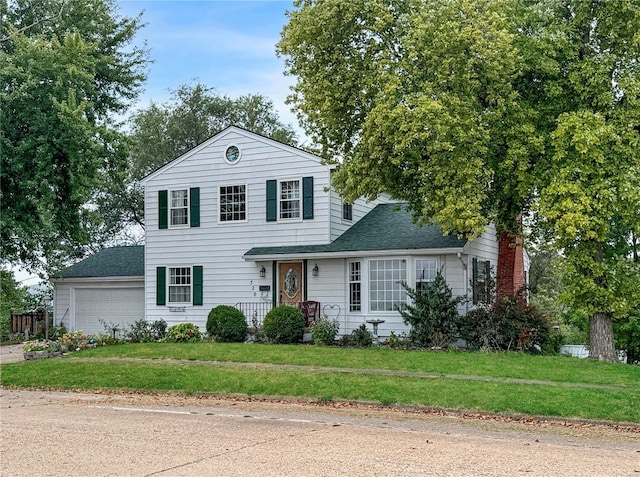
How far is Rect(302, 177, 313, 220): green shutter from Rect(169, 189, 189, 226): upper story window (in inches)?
177

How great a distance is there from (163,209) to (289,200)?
4.90 m

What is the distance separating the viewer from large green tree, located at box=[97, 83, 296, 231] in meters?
39.8

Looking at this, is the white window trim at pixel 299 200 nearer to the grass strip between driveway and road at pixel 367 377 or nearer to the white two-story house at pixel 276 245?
the white two-story house at pixel 276 245

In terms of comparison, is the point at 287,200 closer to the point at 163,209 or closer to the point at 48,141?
the point at 163,209

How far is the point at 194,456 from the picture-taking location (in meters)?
8.13

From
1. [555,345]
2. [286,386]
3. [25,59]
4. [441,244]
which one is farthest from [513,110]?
[25,59]

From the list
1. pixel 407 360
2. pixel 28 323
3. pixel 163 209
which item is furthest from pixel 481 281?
pixel 28 323

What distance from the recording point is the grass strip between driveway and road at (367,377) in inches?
465

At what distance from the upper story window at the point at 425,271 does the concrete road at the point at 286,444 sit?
993 cm

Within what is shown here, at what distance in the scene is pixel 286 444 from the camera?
8.88 metres

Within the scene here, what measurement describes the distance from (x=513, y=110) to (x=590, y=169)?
2.44 m

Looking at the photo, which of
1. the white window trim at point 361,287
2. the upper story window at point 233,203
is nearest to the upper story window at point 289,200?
the upper story window at point 233,203

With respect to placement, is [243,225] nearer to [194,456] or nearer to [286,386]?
[286,386]

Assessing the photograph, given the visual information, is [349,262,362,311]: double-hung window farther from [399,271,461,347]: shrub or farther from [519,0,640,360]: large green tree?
[519,0,640,360]: large green tree
